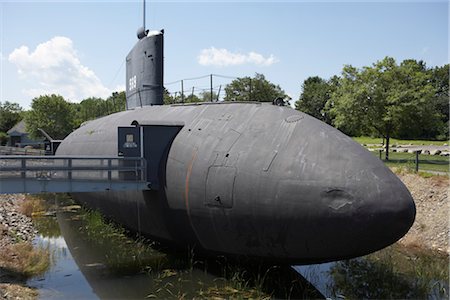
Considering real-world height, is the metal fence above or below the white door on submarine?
below

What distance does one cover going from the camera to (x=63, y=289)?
1070 centimetres

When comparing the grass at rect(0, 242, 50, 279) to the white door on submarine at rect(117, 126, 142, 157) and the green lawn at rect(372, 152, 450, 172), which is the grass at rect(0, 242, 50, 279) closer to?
the white door on submarine at rect(117, 126, 142, 157)

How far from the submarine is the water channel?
2.80 ft

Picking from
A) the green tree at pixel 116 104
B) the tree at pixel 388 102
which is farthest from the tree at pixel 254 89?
the tree at pixel 388 102

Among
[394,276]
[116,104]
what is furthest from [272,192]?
[116,104]

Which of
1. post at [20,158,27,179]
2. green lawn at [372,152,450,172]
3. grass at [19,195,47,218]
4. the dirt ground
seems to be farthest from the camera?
green lawn at [372,152,450,172]

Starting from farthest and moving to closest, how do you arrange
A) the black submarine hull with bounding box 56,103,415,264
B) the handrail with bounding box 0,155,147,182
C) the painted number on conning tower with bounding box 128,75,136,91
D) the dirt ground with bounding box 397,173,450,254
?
the painted number on conning tower with bounding box 128,75,136,91, the dirt ground with bounding box 397,173,450,254, the handrail with bounding box 0,155,147,182, the black submarine hull with bounding box 56,103,415,264

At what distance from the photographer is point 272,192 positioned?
8570 millimetres

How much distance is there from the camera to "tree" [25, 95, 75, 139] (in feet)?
223

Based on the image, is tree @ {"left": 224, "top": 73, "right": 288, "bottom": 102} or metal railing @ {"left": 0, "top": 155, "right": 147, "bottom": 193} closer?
metal railing @ {"left": 0, "top": 155, "right": 147, "bottom": 193}

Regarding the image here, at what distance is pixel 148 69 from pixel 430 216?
12801 mm

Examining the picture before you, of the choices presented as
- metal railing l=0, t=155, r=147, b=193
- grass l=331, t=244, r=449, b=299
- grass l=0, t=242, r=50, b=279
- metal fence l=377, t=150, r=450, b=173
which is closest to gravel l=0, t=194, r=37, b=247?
grass l=0, t=242, r=50, b=279

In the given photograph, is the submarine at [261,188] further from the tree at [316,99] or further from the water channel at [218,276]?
the tree at [316,99]

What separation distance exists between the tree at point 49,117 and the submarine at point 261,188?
Answer: 61495 mm
